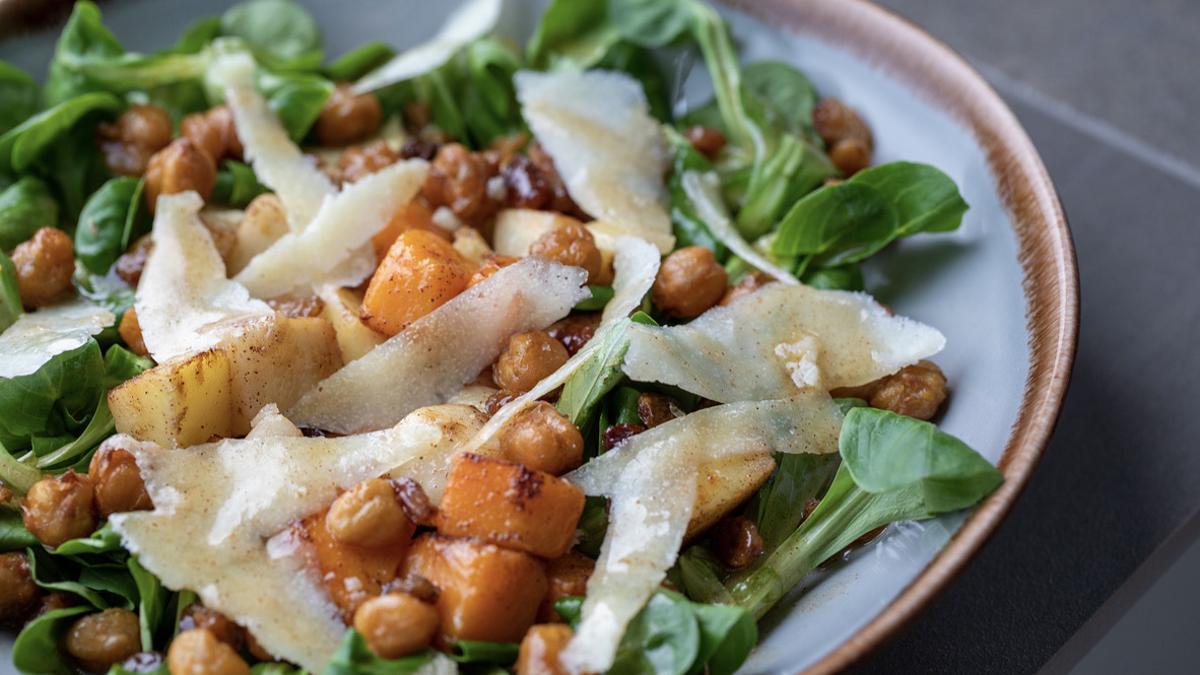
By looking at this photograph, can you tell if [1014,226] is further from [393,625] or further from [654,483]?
[393,625]

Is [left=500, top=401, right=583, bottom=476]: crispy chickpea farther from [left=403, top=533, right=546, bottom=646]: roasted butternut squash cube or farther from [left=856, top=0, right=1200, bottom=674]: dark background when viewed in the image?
[left=856, top=0, right=1200, bottom=674]: dark background

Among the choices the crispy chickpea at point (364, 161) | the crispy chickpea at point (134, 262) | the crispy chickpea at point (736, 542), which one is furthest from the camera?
the crispy chickpea at point (364, 161)

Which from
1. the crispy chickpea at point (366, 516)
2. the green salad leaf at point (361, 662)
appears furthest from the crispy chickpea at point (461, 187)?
the green salad leaf at point (361, 662)

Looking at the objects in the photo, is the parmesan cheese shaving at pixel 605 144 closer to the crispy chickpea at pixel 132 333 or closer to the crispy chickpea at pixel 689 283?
the crispy chickpea at pixel 689 283

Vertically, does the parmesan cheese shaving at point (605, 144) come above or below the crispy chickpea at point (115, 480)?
above

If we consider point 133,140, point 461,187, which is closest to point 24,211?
point 133,140

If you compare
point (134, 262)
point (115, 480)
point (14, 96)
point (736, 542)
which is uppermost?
point (14, 96)
